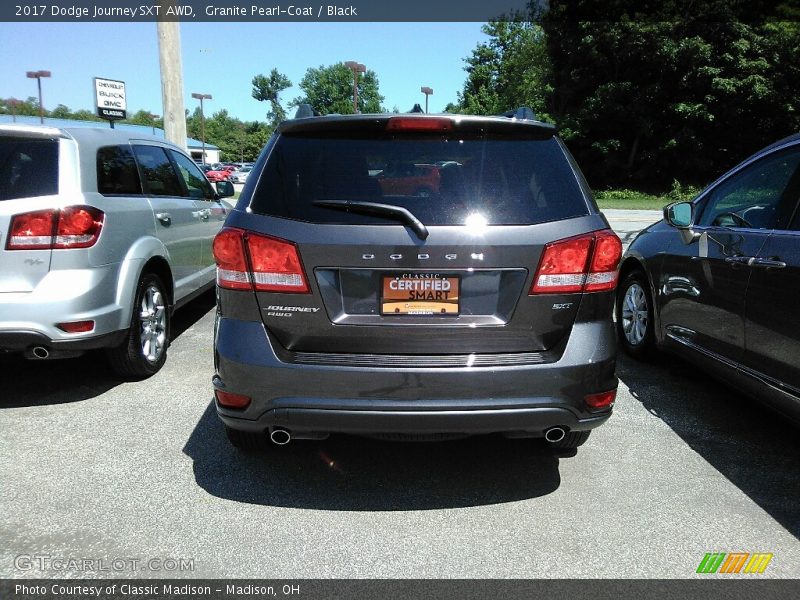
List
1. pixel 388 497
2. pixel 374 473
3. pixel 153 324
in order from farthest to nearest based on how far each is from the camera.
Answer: pixel 153 324 → pixel 374 473 → pixel 388 497

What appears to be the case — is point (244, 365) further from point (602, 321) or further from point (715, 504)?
point (715, 504)

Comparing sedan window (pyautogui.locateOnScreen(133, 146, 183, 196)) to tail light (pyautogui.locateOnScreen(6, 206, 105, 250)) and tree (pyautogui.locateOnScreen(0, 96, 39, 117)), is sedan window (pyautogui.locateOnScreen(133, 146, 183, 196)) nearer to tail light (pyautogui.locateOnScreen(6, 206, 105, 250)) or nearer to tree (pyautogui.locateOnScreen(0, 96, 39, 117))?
tail light (pyautogui.locateOnScreen(6, 206, 105, 250))

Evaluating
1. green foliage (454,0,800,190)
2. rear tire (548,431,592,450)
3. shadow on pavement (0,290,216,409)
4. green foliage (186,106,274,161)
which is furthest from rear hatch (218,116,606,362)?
green foliage (186,106,274,161)

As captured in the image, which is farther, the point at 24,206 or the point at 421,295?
the point at 24,206

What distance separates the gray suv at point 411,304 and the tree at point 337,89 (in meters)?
110

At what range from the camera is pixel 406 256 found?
8.16ft

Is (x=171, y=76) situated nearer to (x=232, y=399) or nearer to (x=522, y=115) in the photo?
(x=522, y=115)

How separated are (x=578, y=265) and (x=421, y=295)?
2.24ft

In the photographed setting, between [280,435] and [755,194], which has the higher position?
[755,194]

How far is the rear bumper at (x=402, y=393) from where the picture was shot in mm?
2494

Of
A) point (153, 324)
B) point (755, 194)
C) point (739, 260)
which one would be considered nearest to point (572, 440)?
point (739, 260)

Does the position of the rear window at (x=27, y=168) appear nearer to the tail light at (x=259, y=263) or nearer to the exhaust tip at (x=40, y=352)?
the exhaust tip at (x=40, y=352)

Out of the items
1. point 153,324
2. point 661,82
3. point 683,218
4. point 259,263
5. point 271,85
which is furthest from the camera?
point 271,85

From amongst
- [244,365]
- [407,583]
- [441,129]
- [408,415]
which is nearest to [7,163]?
[244,365]
